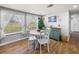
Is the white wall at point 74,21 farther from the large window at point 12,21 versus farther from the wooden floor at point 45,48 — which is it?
the large window at point 12,21

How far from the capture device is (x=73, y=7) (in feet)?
6.06

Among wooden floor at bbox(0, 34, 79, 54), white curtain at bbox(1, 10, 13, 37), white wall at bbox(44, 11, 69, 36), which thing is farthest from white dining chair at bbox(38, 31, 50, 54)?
white curtain at bbox(1, 10, 13, 37)

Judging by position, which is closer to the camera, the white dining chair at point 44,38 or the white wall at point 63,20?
the white wall at point 63,20

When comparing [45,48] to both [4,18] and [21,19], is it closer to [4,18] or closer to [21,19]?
[21,19]

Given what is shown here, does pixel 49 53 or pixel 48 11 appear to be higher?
pixel 48 11

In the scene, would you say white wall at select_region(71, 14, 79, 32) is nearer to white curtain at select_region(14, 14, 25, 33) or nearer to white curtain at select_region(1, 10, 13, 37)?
white curtain at select_region(14, 14, 25, 33)

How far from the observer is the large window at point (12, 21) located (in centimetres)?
183

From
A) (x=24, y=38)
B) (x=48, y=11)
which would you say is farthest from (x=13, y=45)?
(x=48, y=11)

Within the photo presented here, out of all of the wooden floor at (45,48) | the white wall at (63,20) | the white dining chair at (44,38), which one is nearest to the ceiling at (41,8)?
the white wall at (63,20)

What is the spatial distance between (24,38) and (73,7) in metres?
1.34

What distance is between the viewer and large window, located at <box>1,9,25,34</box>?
183cm

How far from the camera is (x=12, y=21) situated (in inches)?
76.5
